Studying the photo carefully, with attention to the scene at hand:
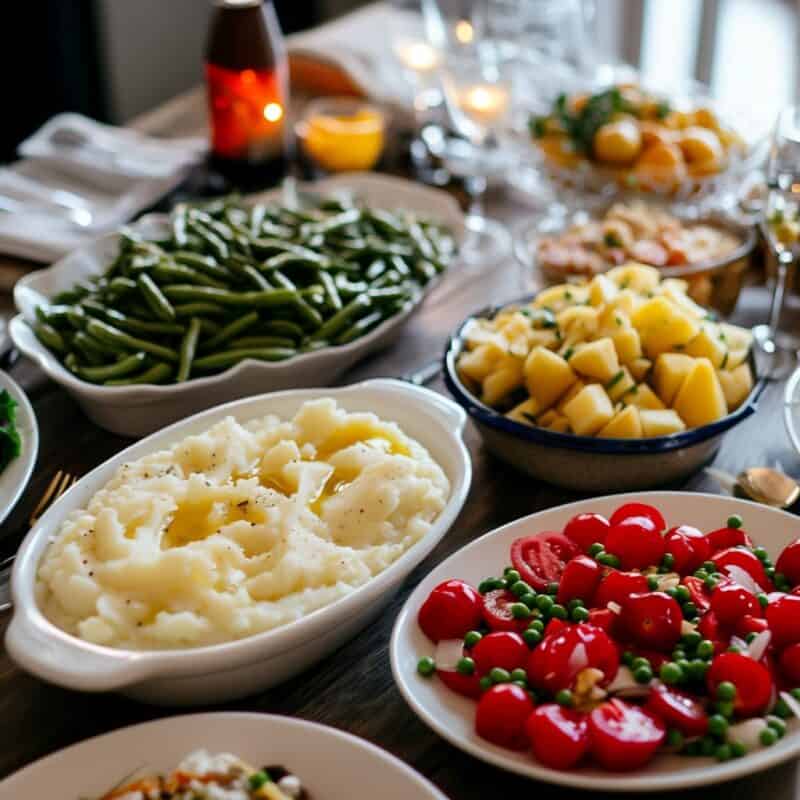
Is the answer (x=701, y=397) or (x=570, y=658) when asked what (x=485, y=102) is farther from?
(x=570, y=658)

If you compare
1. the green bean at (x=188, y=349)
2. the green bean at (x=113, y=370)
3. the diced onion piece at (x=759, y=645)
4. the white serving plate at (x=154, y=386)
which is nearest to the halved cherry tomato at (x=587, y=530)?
the diced onion piece at (x=759, y=645)

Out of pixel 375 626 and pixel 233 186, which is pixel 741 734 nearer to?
pixel 375 626

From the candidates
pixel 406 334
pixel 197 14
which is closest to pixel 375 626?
pixel 406 334

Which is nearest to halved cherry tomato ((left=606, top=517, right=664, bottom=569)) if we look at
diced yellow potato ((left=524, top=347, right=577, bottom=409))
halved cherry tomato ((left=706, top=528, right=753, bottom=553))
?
halved cherry tomato ((left=706, top=528, right=753, bottom=553))

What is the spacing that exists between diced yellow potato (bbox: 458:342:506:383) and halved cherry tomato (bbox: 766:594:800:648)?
86cm

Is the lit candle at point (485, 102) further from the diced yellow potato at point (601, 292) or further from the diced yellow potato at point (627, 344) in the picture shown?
the diced yellow potato at point (627, 344)

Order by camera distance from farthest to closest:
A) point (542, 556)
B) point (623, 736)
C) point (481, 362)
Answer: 1. point (481, 362)
2. point (542, 556)
3. point (623, 736)

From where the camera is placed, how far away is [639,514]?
2.04 meters

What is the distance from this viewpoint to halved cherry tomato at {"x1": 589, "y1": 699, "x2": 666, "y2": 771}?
159 cm

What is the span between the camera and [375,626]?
2100 millimetres

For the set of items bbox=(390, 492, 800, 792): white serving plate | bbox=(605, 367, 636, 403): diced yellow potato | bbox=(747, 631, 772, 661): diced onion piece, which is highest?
bbox=(605, 367, 636, 403): diced yellow potato

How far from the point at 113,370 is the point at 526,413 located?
91cm

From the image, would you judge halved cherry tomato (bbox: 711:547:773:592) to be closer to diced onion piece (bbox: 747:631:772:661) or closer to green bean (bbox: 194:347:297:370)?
diced onion piece (bbox: 747:631:772:661)

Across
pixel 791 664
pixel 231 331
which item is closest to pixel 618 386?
pixel 791 664
